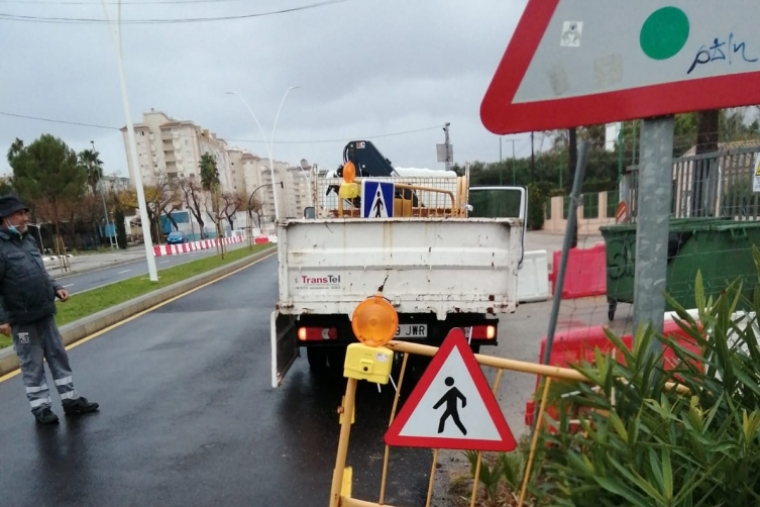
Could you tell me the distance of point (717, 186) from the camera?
5.62m

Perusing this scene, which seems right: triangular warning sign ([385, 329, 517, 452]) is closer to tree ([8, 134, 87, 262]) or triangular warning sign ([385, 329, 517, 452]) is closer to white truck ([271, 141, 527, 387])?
white truck ([271, 141, 527, 387])

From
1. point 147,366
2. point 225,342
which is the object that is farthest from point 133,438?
point 225,342

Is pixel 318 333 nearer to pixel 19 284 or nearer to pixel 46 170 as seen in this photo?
pixel 19 284

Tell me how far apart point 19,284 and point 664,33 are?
4.95 meters

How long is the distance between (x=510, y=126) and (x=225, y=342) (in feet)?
20.9

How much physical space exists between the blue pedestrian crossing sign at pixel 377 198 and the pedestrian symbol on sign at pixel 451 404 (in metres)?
3.25

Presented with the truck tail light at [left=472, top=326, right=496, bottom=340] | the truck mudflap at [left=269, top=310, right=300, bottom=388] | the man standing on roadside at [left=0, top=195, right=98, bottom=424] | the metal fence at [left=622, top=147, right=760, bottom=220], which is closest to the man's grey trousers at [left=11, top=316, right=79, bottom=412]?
the man standing on roadside at [left=0, top=195, right=98, bottom=424]

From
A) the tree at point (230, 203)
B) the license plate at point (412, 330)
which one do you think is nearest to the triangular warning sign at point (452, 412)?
the license plate at point (412, 330)

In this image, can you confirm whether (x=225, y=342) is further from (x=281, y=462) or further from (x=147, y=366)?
(x=281, y=462)

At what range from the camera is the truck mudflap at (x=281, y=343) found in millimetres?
4172

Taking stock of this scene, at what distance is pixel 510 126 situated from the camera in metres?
1.66

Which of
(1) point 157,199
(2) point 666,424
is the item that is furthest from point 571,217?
(1) point 157,199

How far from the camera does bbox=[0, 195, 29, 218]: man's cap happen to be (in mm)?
4223

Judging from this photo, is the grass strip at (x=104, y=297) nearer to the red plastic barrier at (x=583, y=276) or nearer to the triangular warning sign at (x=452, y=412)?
the triangular warning sign at (x=452, y=412)
